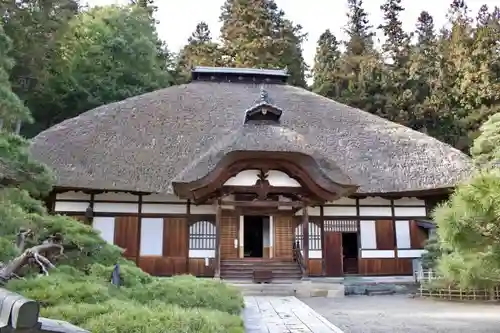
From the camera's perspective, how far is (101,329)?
15.2ft

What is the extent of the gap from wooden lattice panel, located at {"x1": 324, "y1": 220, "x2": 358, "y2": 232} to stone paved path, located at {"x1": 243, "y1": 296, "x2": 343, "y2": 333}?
16.2 ft

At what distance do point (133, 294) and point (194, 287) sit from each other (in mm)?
1189

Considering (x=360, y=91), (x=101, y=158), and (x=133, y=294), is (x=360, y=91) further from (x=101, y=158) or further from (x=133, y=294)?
(x=133, y=294)

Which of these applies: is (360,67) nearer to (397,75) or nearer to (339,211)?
(397,75)

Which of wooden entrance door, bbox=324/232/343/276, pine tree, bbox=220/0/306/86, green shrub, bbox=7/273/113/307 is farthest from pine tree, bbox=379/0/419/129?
green shrub, bbox=7/273/113/307

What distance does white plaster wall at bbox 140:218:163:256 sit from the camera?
13992 millimetres

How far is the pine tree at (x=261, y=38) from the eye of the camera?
32.7 metres

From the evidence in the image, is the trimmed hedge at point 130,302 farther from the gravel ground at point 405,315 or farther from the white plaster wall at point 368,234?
the white plaster wall at point 368,234

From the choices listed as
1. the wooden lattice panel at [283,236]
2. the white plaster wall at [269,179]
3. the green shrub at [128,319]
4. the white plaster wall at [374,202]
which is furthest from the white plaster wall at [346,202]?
the green shrub at [128,319]

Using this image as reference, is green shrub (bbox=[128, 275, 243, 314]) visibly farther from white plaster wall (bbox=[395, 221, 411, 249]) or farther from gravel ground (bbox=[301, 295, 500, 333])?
white plaster wall (bbox=[395, 221, 411, 249])

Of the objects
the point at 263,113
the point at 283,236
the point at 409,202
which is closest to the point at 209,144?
the point at 263,113

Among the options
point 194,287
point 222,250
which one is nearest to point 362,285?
point 222,250

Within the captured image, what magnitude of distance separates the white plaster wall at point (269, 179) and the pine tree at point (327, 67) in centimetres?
1906

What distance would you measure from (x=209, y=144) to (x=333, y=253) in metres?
5.57
